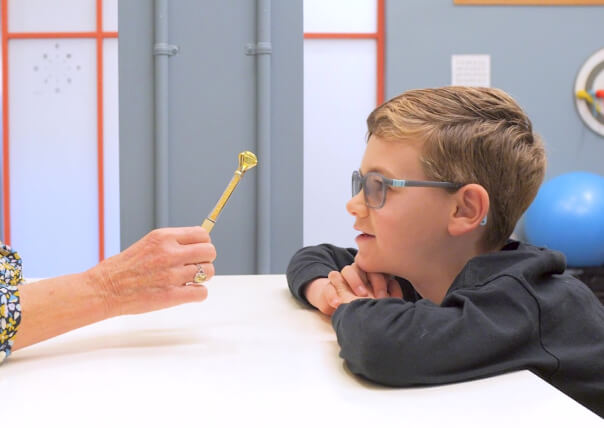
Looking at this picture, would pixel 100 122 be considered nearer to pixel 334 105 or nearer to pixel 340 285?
pixel 334 105

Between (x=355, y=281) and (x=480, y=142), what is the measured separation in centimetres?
31

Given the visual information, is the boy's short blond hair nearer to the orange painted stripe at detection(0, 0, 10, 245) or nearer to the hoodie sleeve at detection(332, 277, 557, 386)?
the hoodie sleeve at detection(332, 277, 557, 386)

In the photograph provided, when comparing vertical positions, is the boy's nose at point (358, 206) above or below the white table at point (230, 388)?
above

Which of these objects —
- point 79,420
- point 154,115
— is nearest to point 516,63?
point 154,115

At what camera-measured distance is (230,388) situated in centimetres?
75

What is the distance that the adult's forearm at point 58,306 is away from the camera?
0.93 meters

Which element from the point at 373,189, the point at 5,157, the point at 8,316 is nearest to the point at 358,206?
the point at 373,189

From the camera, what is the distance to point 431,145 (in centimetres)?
105

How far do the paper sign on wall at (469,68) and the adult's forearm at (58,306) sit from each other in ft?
11.7

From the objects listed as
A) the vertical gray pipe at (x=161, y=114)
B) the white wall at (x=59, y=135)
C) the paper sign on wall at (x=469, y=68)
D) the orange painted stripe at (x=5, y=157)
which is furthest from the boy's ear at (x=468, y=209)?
the orange painted stripe at (x=5, y=157)

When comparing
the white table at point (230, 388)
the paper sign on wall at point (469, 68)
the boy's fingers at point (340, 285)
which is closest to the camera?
the white table at point (230, 388)

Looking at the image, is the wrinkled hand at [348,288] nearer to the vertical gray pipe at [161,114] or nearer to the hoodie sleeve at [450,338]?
the hoodie sleeve at [450,338]

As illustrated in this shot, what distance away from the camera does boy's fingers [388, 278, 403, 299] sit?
1.20 meters

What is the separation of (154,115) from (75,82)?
6.26 ft
